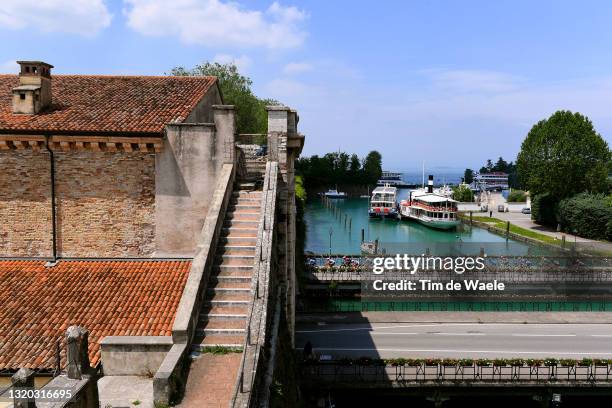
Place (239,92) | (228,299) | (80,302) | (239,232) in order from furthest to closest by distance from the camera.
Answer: (239,92) → (239,232) → (80,302) → (228,299)

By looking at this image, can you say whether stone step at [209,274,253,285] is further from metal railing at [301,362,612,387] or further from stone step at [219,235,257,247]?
metal railing at [301,362,612,387]

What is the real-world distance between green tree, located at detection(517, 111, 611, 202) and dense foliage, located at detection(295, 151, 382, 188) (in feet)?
270

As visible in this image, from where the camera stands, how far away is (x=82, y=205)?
16.3 m

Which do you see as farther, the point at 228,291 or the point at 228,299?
the point at 228,291

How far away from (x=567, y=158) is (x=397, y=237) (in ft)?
81.4

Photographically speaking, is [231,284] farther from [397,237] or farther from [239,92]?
[397,237]

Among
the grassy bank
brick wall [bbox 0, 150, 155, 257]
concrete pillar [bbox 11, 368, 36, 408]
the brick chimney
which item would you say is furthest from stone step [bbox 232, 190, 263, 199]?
the grassy bank

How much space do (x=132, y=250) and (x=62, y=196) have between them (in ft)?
8.81

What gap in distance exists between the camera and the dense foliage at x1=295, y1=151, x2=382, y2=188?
14900 centimetres

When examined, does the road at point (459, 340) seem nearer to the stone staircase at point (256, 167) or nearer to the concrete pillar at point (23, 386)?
the stone staircase at point (256, 167)

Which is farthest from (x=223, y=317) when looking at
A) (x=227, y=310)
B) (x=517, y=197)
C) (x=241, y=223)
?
(x=517, y=197)

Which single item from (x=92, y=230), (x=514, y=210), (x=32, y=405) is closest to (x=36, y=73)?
(x=92, y=230)

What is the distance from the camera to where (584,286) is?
1529 inches

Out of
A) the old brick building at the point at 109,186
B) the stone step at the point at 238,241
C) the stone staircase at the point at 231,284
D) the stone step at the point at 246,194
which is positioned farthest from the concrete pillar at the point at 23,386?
the stone step at the point at 246,194
